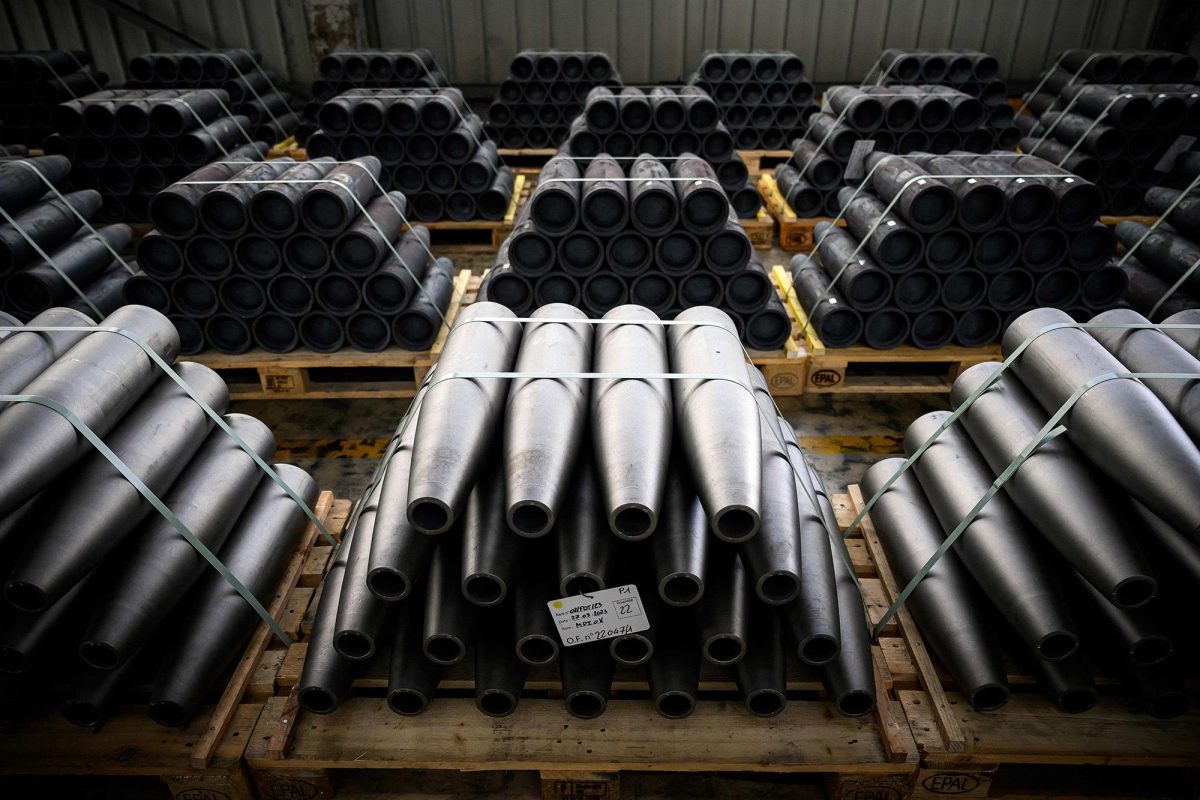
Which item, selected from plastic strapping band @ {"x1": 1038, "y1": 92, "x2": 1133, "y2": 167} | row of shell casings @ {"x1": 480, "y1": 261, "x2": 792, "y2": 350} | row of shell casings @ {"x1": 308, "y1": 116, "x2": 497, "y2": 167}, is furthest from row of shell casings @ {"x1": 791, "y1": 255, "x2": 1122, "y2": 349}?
row of shell casings @ {"x1": 308, "y1": 116, "x2": 497, "y2": 167}

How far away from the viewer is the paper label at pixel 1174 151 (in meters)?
6.20

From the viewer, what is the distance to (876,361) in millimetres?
5141

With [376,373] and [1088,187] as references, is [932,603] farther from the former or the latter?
[376,373]

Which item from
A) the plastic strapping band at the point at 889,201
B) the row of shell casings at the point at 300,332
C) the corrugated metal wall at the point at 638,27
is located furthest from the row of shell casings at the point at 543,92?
the row of shell casings at the point at 300,332

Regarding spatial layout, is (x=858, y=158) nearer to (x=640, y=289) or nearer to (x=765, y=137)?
(x=640, y=289)

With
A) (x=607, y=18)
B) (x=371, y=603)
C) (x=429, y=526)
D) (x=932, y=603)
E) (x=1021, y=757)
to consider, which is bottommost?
(x=1021, y=757)

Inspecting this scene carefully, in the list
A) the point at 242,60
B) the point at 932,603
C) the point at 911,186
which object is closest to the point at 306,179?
the point at 911,186

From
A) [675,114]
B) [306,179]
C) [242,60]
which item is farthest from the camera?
[242,60]

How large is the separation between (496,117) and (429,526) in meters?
8.10

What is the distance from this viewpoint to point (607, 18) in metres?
11.2

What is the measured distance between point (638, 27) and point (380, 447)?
922 centimetres

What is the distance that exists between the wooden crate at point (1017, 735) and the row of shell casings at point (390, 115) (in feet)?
21.3

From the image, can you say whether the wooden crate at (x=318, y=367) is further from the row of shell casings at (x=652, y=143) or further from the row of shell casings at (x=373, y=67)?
the row of shell casings at (x=373, y=67)

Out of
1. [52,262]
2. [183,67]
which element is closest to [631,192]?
[52,262]
